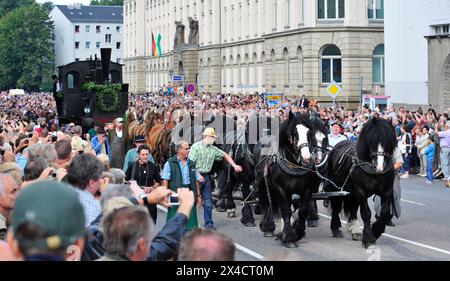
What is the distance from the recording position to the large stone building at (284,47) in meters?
57.0

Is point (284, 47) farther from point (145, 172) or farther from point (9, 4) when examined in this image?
point (9, 4)

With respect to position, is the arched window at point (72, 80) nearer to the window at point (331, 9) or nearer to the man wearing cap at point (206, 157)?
the man wearing cap at point (206, 157)

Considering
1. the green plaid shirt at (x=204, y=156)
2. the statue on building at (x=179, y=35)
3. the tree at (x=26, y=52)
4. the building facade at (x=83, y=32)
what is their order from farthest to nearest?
the building facade at (x=83, y=32)
the tree at (x=26, y=52)
the statue on building at (x=179, y=35)
the green plaid shirt at (x=204, y=156)

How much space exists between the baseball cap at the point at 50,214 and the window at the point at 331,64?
5364cm

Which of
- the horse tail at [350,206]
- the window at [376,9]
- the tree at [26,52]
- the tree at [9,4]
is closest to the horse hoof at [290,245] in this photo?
the horse tail at [350,206]

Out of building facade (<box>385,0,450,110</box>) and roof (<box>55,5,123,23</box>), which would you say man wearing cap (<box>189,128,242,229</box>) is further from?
roof (<box>55,5,123,23</box>)

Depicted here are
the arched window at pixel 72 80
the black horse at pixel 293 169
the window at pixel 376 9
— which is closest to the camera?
the black horse at pixel 293 169

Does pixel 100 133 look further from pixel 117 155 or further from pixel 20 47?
pixel 20 47

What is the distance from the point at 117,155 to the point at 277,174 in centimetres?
703

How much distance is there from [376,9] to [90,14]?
10963 cm

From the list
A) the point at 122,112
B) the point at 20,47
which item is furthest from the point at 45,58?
the point at 122,112

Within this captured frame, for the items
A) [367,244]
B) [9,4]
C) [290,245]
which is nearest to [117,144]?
[290,245]
